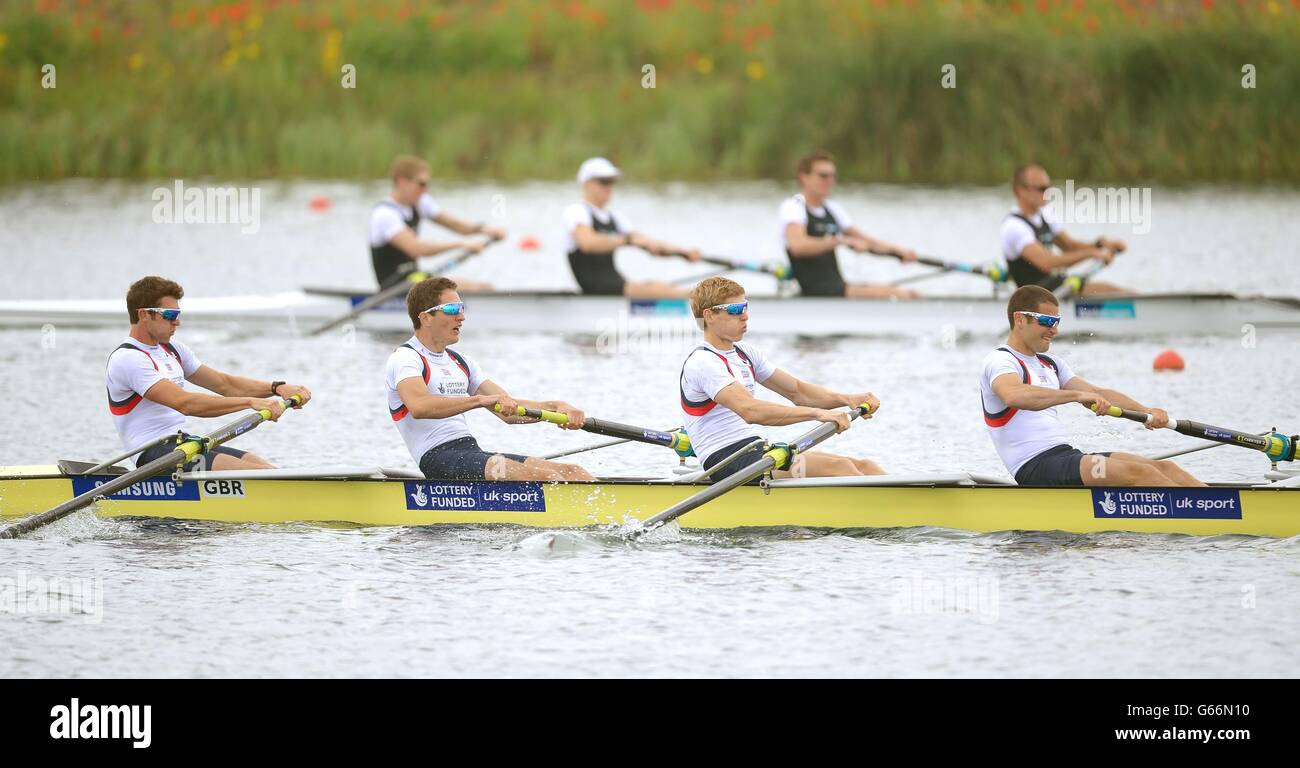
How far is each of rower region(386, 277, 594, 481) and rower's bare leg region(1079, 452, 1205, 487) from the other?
3.00 m

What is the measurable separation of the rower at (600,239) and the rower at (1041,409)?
8485 mm

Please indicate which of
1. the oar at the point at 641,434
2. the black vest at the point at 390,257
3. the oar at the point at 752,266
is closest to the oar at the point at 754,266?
the oar at the point at 752,266

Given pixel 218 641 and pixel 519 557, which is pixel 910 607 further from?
pixel 218 641

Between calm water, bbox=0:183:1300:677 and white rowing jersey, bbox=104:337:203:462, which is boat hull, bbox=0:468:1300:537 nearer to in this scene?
calm water, bbox=0:183:1300:677

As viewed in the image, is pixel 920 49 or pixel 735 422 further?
pixel 920 49

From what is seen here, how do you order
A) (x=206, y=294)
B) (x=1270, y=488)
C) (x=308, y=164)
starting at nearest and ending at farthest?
(x=1270, y=488), (x=206, y=294), (x=308, y=164)

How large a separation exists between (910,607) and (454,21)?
28.8 meters

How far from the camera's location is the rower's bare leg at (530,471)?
491 inches

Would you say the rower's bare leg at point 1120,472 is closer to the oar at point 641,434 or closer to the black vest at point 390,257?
the oar at point 641,434

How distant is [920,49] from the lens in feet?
103

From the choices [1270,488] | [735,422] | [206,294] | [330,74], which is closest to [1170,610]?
[1270,488]

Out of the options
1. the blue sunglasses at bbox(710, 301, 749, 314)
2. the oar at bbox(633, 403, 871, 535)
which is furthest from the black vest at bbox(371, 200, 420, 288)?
the oar at bbox(633, 403, 871, 535)
